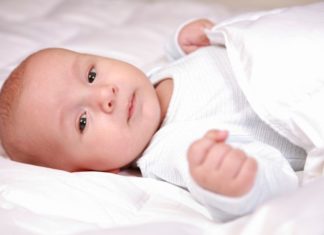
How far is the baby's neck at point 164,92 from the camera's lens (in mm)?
1056

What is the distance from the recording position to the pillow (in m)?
0.85

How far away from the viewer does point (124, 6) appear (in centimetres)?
176

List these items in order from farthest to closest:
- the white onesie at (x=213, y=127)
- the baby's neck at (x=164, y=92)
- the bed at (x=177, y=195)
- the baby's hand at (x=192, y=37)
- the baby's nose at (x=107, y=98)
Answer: the baby's hand at (x=192, y=37), the baby's neck at (x=164, y=92), the baby's nose at (x=107, y=98), the white onesie at (x=213, y=127), the bed at (x=177, y=195)

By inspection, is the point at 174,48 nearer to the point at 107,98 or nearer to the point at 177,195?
the point at 107,98

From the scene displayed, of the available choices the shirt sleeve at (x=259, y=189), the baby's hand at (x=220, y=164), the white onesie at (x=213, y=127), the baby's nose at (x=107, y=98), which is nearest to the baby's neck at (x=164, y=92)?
the white onesie at (x=213, y=127)

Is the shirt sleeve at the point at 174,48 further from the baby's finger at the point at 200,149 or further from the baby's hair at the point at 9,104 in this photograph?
the baby's finger at the point at 200,149

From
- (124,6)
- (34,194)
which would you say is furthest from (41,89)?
(124,6)

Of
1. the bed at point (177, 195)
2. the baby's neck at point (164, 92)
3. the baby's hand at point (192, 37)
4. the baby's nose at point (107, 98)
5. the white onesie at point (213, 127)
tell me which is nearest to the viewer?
the bed at point (177, 195)

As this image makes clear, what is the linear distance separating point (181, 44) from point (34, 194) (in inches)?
25.9

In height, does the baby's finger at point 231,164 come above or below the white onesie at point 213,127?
above

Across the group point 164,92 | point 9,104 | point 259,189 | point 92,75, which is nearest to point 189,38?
point 164,92

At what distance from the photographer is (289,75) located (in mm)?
896

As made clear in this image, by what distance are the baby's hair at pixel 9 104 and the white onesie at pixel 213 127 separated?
26 centimetres

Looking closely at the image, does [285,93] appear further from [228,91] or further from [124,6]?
[124,6]
